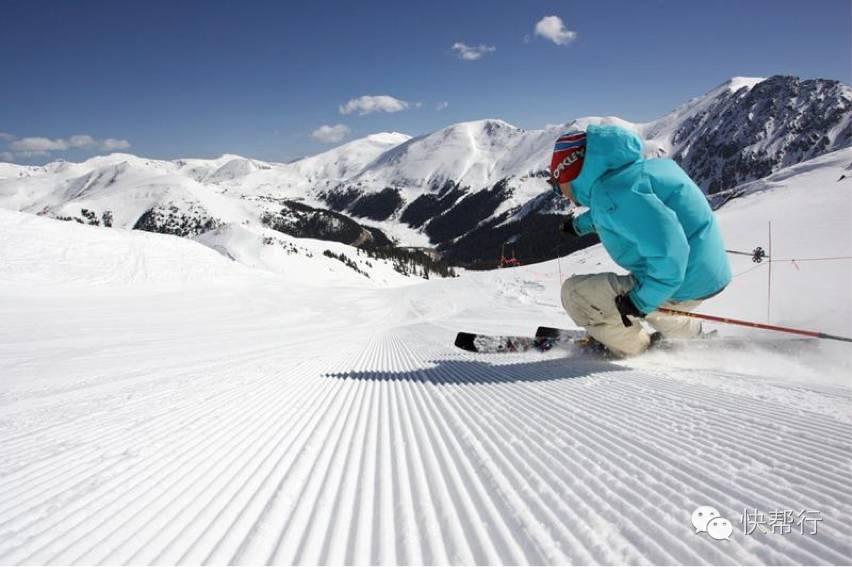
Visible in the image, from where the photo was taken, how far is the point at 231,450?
131 inches

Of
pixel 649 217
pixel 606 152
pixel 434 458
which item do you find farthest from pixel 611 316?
pixel 434 458

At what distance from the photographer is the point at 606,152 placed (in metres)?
5.27

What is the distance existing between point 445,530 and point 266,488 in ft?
3.82

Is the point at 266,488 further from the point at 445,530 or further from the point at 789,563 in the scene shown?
the point at 789,563

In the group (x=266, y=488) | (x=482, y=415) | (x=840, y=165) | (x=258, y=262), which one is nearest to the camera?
(x=266, y=488)

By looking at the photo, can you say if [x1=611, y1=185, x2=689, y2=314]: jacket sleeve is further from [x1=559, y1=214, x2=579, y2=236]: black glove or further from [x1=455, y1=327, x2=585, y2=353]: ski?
[x1=455, y1=327, x2=585, y2=353]: ski

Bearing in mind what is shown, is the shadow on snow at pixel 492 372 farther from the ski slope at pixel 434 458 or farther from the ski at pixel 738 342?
the ski at pixel 738 342

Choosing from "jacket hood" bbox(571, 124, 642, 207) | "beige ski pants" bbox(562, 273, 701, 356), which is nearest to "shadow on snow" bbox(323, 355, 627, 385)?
"beige ski pants" bbox(562, 273, 701, 356)

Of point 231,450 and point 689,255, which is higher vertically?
point 689,255

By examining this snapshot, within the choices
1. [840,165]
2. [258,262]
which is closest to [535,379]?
[840,165]

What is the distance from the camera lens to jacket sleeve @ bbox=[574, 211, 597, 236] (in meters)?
6.51

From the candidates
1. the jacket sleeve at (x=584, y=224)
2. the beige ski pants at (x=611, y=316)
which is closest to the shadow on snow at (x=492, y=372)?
the beige ski pants at (x=611, y=316)

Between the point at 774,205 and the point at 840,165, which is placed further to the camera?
the point at 840,165

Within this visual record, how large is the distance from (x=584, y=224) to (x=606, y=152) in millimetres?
1597
